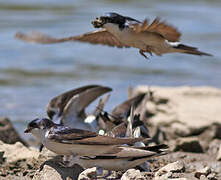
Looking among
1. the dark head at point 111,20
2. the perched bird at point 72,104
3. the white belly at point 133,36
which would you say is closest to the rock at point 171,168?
the white belly at point 133,36

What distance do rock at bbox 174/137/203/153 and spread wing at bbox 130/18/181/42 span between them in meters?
1.80

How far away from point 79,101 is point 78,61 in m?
6.75

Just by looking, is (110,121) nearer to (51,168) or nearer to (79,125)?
(79,125)

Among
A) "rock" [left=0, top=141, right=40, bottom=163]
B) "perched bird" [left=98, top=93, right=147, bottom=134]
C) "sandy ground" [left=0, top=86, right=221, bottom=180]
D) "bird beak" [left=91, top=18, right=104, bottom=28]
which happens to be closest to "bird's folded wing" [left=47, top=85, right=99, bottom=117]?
"perched bird" [left=98, top=93, right=147, bottom=134]

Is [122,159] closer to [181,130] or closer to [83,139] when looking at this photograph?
[83,139]

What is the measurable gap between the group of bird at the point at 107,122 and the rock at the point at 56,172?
0.22ft

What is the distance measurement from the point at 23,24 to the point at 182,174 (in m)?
12.4

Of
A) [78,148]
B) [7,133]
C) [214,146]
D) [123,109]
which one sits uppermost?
[78,148]

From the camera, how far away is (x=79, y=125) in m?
8.16

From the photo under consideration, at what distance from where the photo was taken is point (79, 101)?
798 centimetres

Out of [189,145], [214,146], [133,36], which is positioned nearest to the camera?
[133,36]

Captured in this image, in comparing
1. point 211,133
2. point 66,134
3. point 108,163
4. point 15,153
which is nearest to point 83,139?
point 66,134

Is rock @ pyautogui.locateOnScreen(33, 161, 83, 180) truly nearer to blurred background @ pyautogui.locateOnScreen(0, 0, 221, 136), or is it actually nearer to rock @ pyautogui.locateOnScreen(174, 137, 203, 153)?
rock @ pyautogui.locateOnScreen(174, 137, 203, 153)

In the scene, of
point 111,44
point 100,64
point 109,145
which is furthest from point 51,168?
point 100,64
